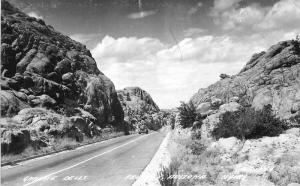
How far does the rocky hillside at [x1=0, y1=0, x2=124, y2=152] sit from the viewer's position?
106 ft

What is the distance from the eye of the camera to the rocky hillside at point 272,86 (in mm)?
26600

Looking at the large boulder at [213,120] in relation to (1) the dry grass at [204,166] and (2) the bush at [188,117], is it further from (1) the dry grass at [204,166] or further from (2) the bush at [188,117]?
(1) the dry grass at [204,166]

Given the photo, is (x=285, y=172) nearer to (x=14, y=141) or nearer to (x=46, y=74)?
(x=14, y=141)

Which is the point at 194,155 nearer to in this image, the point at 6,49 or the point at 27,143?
the point at 27,143

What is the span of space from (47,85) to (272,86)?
95.1 ft

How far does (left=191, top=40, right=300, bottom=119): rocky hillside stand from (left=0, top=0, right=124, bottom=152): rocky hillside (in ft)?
52.1

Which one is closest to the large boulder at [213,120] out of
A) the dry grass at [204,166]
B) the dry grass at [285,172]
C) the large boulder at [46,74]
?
the dry grass at [204,166]

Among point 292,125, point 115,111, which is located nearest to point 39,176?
point 292,125

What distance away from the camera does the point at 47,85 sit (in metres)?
44.5

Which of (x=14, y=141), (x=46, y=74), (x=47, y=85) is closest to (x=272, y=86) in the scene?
(x=14, y=141)

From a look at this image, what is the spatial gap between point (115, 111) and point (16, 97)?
28495 mm

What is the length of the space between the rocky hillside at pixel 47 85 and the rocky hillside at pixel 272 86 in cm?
1588

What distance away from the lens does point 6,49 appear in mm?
46000

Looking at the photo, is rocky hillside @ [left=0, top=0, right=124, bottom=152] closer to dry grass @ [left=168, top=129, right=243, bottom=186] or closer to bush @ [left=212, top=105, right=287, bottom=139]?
dry grass @ [left=168, top=129, right=243, bottom=186]
